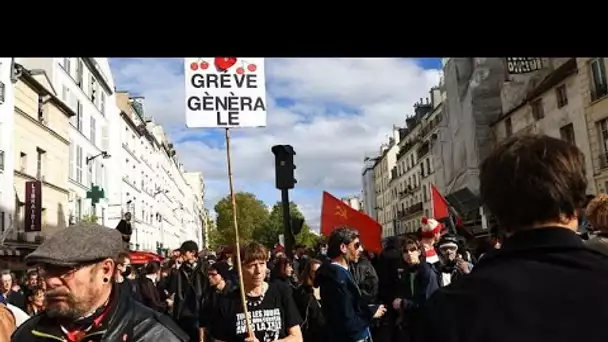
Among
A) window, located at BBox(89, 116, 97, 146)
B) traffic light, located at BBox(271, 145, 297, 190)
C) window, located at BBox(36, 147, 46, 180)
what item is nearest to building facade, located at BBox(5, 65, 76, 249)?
window, located at BBox(36, 147, 46, 180)

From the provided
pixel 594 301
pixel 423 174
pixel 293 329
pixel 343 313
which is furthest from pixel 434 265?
pixel 423 174

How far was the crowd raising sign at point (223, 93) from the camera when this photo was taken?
5.78m

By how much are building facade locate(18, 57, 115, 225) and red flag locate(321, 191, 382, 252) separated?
2418 cm

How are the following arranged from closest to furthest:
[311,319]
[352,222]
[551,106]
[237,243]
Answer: [237,243] → [311,319] → [352,222] → [551,106]

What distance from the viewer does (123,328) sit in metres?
2.53

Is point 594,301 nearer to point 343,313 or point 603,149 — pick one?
point 343,313

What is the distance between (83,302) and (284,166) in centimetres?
657

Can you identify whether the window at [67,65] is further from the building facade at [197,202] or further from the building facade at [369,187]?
the building facade at [197,202]

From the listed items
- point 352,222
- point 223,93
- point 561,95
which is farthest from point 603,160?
point 223,93

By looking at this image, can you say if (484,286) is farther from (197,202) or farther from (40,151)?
(197,202)

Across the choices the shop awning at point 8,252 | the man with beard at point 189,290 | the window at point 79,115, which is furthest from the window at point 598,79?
the window at point 79,115

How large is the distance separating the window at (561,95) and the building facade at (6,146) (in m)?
23.4
